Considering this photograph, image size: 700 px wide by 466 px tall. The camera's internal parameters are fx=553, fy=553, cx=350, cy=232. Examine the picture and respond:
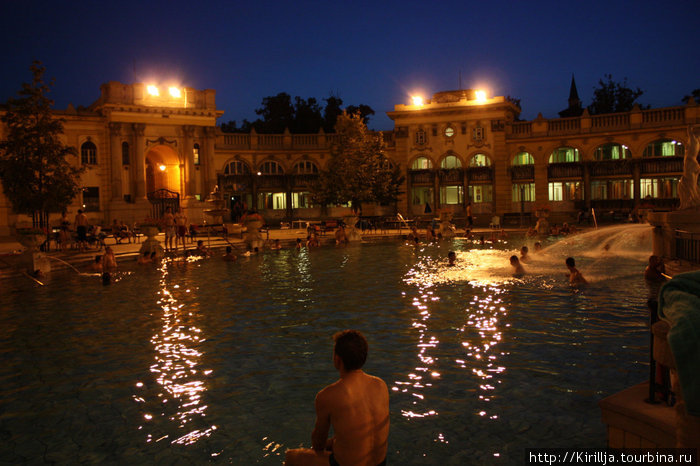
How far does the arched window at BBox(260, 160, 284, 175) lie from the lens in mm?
47188

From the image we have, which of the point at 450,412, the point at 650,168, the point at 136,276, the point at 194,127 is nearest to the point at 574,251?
the point at 136,276

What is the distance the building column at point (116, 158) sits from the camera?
130ft

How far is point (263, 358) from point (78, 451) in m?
3.08

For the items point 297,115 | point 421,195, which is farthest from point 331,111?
point 421,195

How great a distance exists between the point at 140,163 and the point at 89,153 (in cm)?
367

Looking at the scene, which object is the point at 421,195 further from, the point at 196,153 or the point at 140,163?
the point at 140,163

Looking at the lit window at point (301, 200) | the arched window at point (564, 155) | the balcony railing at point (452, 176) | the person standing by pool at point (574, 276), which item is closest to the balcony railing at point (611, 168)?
the arched window at point (564, 155)

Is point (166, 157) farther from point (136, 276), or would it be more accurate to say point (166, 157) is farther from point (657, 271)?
point (657, 271)

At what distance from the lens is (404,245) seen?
87.9ft

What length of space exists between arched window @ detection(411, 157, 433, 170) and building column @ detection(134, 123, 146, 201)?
21.9m

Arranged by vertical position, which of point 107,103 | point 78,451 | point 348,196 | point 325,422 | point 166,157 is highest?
point 107,103

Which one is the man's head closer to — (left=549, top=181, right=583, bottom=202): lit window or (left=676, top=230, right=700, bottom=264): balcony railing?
(left=676, top=230, right=700, bottom=264): balcony railing

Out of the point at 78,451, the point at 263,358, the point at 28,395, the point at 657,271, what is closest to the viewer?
the point at 78,451

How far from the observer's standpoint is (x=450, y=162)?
4759 cm
